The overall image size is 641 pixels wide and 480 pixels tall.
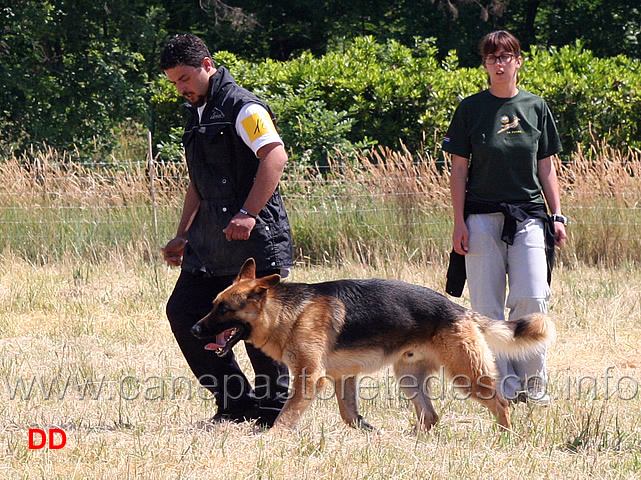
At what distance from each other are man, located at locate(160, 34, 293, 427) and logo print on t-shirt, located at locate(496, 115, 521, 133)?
54.2 inches

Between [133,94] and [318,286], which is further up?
[133,94]

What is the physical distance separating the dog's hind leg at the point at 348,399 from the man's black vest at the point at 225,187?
0.71 metres

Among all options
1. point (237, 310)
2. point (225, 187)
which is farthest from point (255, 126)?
point (237, 310)

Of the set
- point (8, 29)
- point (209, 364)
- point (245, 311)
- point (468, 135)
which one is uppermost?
point (8, 29)

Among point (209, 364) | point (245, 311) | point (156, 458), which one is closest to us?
point (156, 458)

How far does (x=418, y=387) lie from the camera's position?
15.7 ft

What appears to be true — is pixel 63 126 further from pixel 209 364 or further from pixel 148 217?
pixel 209 364

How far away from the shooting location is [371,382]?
227 inches

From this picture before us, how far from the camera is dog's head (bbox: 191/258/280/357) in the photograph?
175 inches

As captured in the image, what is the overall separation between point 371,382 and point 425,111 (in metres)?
8.52

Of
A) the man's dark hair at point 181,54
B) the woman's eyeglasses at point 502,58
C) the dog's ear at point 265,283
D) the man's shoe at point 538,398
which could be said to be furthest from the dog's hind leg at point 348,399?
the woman's eyeglasses at point 502,58

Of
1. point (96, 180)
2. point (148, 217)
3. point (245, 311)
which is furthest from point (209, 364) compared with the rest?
point (96, 180)

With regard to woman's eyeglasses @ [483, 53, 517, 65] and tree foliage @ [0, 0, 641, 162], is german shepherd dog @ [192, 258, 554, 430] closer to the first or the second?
woman's eyeglasses @ [483, 53, 517, 65]

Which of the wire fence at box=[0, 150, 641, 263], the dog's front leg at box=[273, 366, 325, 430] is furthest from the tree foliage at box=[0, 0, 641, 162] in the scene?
the dog's front leg at box=[273, 366, 325, 430]
